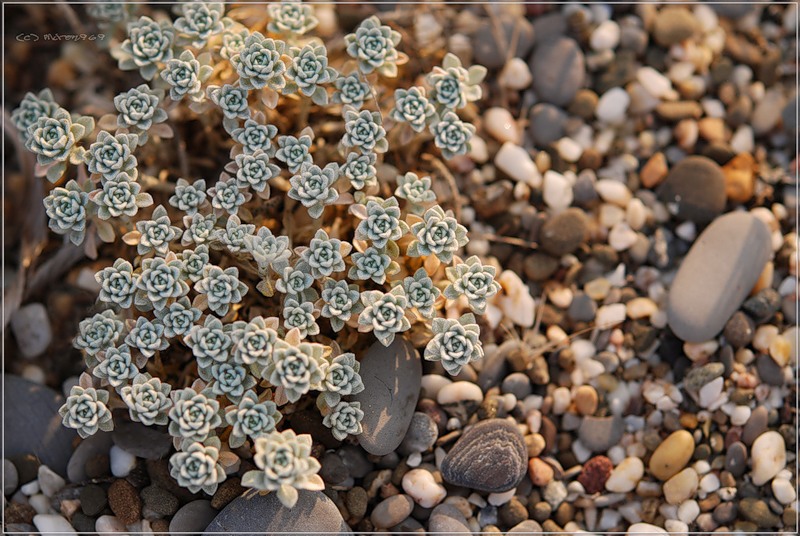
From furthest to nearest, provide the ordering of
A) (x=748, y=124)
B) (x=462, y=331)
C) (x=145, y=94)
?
1. (x=748, y=124)
2. (x=145, y=94)
3. (x=462, y=331)

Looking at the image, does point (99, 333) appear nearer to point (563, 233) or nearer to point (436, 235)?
point (436, 235)

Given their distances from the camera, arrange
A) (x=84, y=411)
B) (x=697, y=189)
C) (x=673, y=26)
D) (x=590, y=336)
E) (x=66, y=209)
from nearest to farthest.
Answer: (x=84, y=411) → (x=66, y=209) → (x=590, y=336) → (x=697, y=189) → (x=673, y=26)

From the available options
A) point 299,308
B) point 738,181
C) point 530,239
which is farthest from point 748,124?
point 299,308

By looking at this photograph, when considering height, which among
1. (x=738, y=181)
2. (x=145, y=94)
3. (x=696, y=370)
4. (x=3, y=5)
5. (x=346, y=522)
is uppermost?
(x=145, y=94)

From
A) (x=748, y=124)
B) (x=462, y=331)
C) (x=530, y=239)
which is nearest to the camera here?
(x=462, y=331)

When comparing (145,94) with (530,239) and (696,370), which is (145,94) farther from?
(696,370)

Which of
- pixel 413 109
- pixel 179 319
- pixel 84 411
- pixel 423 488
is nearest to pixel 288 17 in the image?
pixel 413 109

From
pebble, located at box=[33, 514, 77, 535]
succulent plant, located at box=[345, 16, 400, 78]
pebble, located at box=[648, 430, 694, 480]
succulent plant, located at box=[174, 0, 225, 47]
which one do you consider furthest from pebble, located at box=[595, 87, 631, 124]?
pebble, located at box=[33, 514, 77, 535]

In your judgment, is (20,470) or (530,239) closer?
(20,470)
